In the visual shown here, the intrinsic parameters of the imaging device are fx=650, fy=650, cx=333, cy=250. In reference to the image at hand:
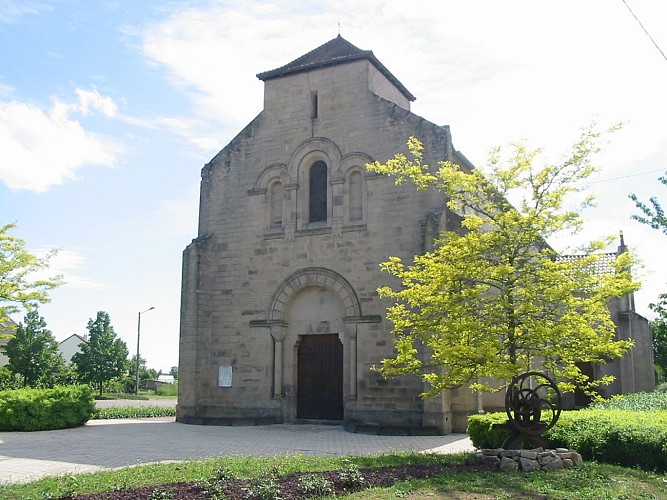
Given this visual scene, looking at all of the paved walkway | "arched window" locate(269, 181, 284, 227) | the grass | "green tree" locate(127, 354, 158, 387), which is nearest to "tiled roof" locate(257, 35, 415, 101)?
"arched window" locate(269, 181, 284, 227)

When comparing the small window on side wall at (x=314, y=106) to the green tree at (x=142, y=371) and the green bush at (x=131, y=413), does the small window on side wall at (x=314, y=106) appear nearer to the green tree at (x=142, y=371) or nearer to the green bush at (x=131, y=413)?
the green bush at (x=131, y=413)

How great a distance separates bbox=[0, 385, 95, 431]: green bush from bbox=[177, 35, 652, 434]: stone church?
313 cm

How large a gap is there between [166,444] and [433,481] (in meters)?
8.05

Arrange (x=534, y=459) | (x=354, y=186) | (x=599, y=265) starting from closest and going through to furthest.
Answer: (x=534, y=459), (x=599, y=265), (x=354, y=186)

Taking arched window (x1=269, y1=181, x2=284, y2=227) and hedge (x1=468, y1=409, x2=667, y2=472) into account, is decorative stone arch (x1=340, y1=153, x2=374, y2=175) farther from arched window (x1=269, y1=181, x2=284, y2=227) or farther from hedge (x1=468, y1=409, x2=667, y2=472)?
hedge (x1=468, y1=409, x2=667, y2=472)

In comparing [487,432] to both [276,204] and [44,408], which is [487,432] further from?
[44,408]

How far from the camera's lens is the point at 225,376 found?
70.2ft

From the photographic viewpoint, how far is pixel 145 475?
393 inches

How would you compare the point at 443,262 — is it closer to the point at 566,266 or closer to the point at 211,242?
the point at 566,266

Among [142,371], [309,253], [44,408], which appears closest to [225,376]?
[309,253]

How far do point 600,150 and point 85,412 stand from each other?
16.9m

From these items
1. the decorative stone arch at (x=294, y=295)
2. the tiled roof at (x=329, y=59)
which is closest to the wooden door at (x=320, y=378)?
the decorative stone arch at (x=294, y=295)

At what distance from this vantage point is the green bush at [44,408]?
18.6 meters

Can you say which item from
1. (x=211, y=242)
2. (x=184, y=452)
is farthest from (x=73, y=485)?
(x=211, y=242)
